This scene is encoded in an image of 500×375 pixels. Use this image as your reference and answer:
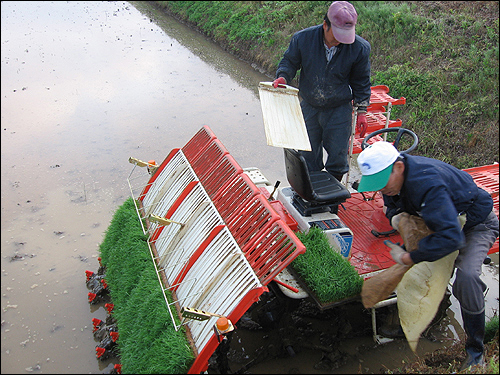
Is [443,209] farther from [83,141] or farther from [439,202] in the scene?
[83,141]

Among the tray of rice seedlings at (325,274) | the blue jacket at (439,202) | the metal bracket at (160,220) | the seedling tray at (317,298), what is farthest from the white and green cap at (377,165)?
the metal bracket at (160,220)

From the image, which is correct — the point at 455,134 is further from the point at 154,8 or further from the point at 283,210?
the point at 154,8

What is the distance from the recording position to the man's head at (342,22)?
13.1ft

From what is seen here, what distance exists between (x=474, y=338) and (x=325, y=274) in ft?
3.91

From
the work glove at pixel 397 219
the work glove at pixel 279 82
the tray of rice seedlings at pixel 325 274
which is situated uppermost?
the work glove at pixel 279 82

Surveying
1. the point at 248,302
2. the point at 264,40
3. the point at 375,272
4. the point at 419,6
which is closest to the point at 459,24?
the point at 419,6

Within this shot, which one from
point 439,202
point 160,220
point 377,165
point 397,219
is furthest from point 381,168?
point 160,220

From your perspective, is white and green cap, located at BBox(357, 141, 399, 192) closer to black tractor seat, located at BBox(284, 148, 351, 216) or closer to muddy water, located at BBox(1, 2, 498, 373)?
black tractor seat, located at BBox(284, 148, 351, 216)

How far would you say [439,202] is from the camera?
281cm

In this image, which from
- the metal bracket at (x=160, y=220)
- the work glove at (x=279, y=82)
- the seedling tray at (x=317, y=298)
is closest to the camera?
the seedling tray at (x=317, y=298)

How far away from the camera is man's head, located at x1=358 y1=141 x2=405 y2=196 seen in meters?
2.94

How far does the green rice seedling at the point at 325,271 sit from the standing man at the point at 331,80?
45.7 inches

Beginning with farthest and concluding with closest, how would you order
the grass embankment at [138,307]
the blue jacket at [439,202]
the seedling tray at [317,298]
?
the seedling tray at [317,298]
the grass embankment at [138,307]
the blue jacket at [439,202]

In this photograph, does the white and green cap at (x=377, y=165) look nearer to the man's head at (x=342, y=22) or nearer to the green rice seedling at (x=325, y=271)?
the green rice seedling at (x=325, y=271)
